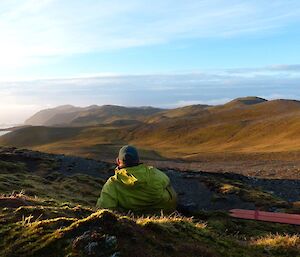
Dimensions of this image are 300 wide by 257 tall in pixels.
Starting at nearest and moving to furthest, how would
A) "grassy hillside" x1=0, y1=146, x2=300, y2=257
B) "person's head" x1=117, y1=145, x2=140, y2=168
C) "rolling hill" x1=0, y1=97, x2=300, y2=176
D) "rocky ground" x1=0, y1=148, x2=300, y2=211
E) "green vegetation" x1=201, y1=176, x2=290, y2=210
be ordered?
"grassy hillside" x1=0, y1=146, x2=300, y2=257
"person's head" x1=117, y1=145, x2=140, y2=168
"green vegetation" x1=201, y1=176, x2=290, y2=210
"rocky ground" x1=0, y1=148, x2=300, y2=211
"rolling hill" x1=0, y1=97, x2=300, y2=176

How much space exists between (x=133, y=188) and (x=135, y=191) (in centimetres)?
13

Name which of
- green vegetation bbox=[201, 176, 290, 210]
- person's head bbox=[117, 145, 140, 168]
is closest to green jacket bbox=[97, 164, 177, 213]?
person's head bbox=[117, 145, 140, 168]

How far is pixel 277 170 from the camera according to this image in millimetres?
57969

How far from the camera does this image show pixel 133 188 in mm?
13523

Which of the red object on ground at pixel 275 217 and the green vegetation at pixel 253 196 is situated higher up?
the red object on ground at pixel 275 217

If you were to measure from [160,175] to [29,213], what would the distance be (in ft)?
16.7

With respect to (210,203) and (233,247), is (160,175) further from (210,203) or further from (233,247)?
(210,203)

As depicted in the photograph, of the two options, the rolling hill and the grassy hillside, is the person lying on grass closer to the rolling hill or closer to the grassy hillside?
the grassy hillside

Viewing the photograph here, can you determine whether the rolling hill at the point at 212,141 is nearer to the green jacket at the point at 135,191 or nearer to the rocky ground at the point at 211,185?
the rocky ground at the point at 211,185

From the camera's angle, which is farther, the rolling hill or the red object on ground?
the rolling hill

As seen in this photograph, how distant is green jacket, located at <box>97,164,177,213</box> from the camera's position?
13.4 m

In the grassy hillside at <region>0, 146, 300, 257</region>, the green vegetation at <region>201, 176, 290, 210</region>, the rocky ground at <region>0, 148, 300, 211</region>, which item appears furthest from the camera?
the rocky ground at <region>0, 148, 300, 211</region>

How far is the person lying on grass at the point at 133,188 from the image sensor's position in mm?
13367

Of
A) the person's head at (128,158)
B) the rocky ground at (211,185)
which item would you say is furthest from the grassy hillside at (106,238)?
the rocky ground at (211,185)
